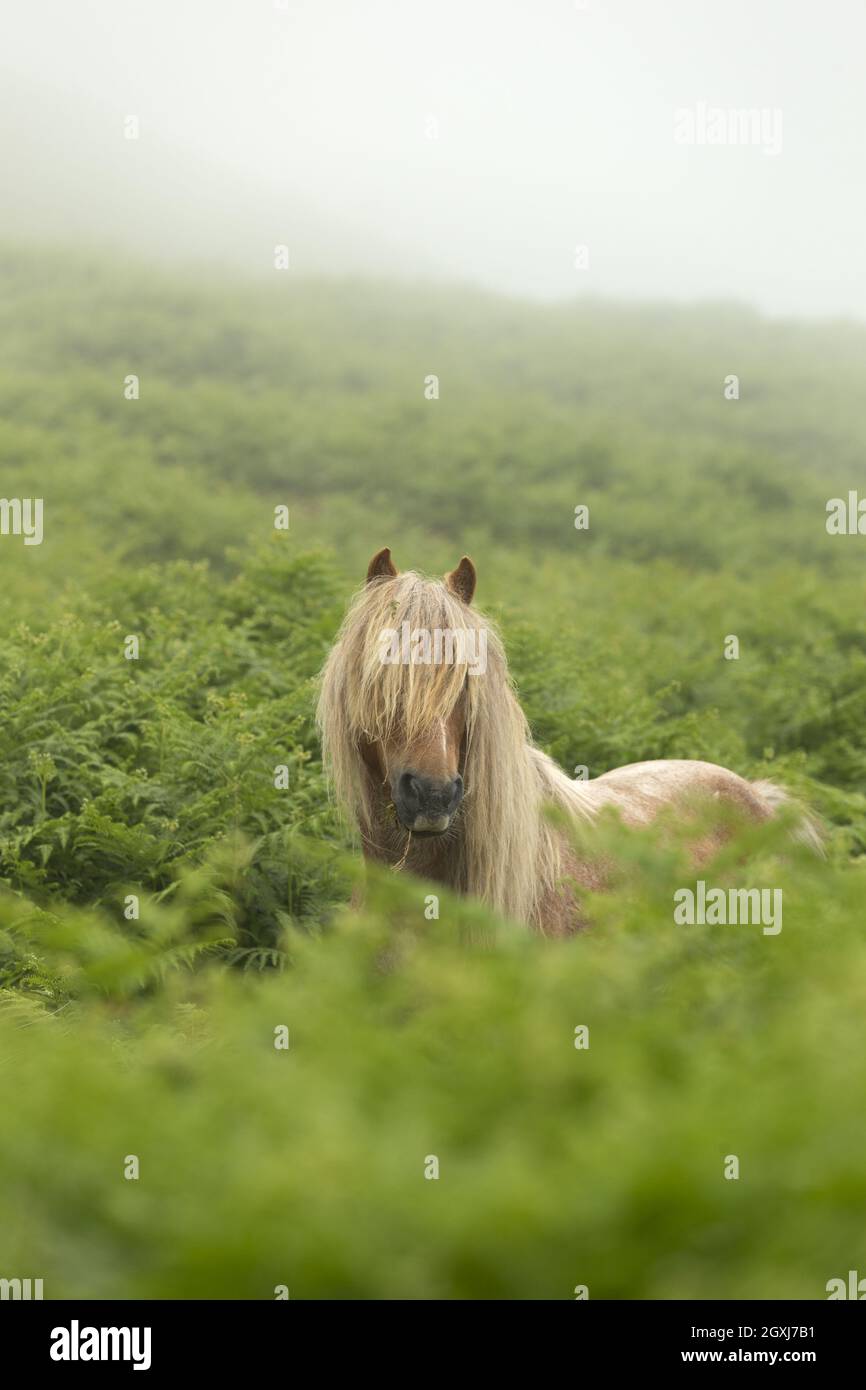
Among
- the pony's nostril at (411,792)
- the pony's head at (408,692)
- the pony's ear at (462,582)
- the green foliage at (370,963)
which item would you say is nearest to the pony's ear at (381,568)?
the pony's head at (408,692)

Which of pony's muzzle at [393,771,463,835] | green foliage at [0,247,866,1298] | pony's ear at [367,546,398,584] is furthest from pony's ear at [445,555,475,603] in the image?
green foliage at [0,247,866,1298]

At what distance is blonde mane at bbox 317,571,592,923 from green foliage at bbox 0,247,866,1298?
14.9 inches

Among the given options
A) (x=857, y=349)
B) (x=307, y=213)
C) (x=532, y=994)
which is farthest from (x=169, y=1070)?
(x=307, y=213)

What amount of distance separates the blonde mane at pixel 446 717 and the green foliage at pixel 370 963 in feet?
1.24

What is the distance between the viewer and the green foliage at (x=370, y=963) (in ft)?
7.32

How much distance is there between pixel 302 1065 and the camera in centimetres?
264

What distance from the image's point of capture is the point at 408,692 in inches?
189

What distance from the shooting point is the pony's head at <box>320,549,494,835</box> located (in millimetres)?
4758

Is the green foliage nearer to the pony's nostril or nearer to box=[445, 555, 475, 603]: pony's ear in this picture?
the pony's nostril

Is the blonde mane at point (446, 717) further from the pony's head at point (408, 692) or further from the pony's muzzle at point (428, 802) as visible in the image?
the pony's muzzle at point (428, 802)

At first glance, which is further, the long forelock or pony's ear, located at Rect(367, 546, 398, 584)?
pony's ear, located at Rect(367, 546, 398, 584)

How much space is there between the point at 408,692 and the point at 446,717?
0.54 feet

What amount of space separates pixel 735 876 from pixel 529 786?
134cm
